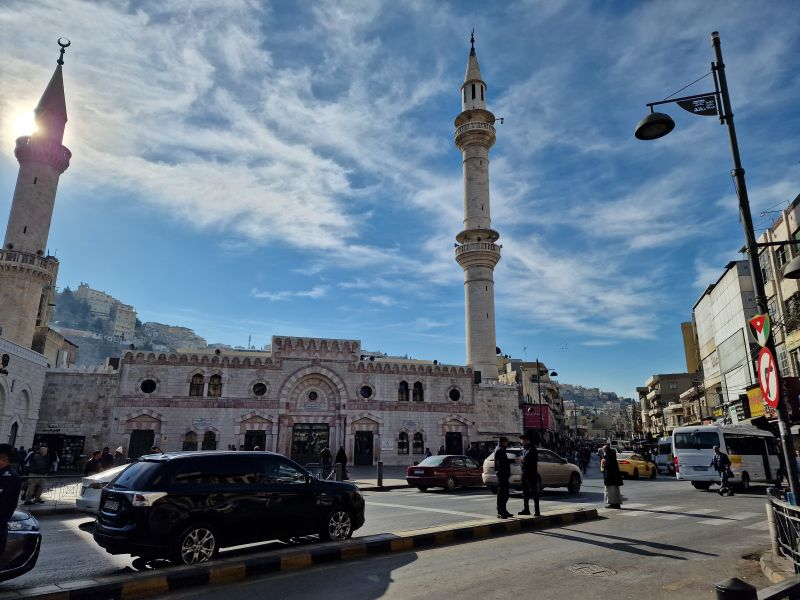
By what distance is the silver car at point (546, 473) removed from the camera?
16547 millimetres

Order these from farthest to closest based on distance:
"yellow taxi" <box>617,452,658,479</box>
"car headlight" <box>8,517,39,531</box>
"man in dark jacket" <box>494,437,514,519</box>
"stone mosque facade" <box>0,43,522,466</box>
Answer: "stone mosque facade" <box>0,43,522,466</box> < "yellow taxi" <box>617,452,658,479</box> < "man in dark jacket" <box>494,437,514,519</box> < "car headlight" <box>8,517,39,531</box>

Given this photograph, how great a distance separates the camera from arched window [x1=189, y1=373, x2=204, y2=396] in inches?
1262

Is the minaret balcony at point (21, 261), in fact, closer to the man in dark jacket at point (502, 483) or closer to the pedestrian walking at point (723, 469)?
the man in dark jacket at point (502, 483)

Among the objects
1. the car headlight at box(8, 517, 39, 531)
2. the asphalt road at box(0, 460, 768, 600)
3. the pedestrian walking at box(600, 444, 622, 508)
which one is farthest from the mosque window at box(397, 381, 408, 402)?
the car headlight at box(8, 517, 39, 531)

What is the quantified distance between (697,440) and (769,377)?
1597 cm

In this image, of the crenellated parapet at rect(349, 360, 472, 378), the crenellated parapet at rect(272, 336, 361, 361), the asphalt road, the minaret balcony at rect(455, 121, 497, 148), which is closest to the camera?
the asphalt road

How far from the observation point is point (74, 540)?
9609 millimetres

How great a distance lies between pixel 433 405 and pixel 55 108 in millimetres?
31865

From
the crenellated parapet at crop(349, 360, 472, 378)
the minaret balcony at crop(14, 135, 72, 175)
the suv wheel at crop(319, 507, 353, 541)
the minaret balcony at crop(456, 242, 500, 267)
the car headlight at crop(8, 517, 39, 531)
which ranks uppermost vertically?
the minaret balcony at crop(14, 135, 72, 175)

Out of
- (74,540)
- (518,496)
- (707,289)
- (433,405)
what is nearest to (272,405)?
(433,405)

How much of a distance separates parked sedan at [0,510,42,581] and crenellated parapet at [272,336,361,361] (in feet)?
92.2

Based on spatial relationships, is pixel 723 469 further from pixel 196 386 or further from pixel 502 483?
pixel 196 386

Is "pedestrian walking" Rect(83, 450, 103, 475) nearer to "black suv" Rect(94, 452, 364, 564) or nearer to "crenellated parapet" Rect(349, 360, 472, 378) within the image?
"black suv" Rect(94, 452, 364, 564)

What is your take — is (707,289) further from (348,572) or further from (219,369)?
(348,572)
